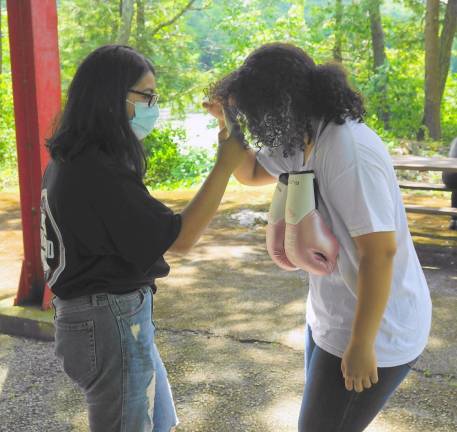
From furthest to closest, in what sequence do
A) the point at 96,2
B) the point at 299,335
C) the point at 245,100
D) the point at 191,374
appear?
1. the point at 96,2
2. the point at 299,335
3. the point at 191,374
4. the point at 245,100

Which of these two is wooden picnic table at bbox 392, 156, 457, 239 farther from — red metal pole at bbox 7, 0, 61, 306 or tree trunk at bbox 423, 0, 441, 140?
tree trunk at bbox 423, 0, 441, 140

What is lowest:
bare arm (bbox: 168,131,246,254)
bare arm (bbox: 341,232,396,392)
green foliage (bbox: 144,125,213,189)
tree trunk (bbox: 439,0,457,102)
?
green foliage (bbox: 144,125,213,189)

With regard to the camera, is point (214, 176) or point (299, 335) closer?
point (214, 176)

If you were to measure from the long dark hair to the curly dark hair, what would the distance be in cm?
33

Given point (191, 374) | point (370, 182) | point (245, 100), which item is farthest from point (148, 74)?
point (191, 374)

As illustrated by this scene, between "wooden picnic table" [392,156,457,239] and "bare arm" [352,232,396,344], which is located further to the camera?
"wooden picnic table" [392,156,457,239]

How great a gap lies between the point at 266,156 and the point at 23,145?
8.25 ft

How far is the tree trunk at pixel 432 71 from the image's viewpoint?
541 inches

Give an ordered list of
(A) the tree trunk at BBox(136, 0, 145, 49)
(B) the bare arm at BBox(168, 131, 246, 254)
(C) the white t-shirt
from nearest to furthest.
A: (C) the white t-shirt < (B) the bare arm at BBox(168, 131, 246, 254) < (A) the tree trunk at BBox(136, 0, 145, 49)

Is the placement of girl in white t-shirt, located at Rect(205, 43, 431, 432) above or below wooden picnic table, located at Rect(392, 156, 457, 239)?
above

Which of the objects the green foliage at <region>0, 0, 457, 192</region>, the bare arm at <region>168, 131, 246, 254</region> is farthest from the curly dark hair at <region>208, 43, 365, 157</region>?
the green foliage at <region>0, 0, 457, 192</region>

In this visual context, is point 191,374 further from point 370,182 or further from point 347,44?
point 347,44

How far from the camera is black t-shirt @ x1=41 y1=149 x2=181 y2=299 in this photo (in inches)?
71.2

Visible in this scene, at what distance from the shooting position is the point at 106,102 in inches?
74.7
